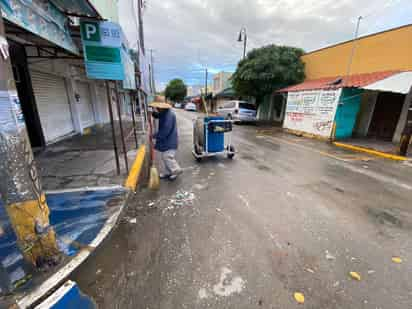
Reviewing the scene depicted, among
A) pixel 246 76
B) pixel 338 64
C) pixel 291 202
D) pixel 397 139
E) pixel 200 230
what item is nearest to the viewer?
pixel 200 230

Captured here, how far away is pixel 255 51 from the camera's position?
14117 millimetres

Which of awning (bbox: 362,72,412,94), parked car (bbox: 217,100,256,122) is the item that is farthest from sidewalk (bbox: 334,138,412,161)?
parked car (bbox: 217,100,256,122)

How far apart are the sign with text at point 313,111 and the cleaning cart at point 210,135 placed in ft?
19.4

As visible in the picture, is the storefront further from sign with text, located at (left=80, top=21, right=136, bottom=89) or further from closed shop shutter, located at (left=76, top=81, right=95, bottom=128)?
closed shop shutter, located at (left=76, top=81, right=95, bottom=128)

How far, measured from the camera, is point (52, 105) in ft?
21.2

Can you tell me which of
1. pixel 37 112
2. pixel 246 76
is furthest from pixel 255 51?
pixel 37 112

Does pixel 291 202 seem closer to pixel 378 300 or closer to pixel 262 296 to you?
pixel 378 300

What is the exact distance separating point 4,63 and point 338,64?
45.2 ft

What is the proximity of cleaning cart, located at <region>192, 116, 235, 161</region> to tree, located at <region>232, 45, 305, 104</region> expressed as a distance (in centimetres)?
1002

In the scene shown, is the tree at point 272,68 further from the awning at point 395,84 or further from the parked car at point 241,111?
the awning at point 395,84

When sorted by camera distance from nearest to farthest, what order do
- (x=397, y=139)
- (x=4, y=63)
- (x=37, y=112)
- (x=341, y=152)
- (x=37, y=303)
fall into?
1. (x=4, y=63)
2. (x=37, y=303)
3. (x=37, y=112)
4. (x=341, y=152)
5. (x=397, y=139)

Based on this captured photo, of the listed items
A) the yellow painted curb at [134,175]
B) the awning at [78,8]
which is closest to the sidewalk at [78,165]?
the yellow painted curb at [134,175]

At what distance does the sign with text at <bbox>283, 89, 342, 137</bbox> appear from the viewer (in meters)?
8.49

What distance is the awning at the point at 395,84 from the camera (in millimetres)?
6031
